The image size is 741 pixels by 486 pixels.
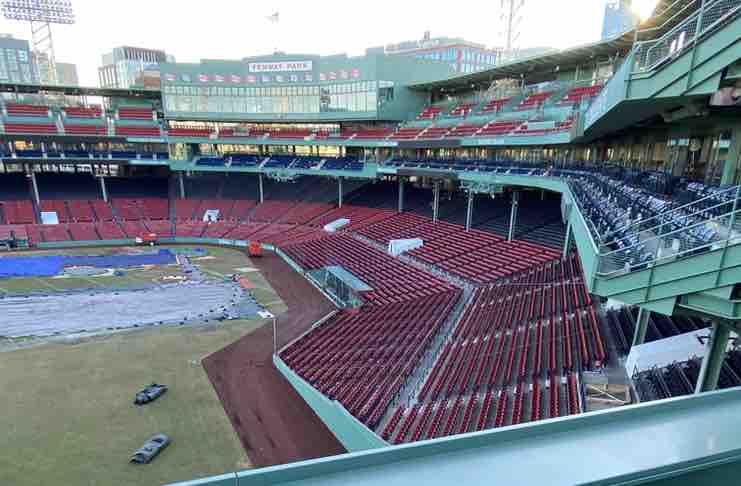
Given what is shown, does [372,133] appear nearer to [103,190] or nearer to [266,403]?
[103,190]

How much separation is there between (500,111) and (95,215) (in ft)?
143

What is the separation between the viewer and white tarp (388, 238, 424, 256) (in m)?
31.0

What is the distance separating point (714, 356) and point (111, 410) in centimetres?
1804

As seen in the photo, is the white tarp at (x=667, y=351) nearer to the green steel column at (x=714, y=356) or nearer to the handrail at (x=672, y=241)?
the green steel column at (x=714, y=356)

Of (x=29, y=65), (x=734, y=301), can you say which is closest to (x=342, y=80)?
(x=734, y=301)

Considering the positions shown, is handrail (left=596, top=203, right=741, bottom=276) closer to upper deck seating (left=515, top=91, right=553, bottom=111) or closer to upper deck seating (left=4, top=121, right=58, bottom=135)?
upper deck seating (left=515, top=91, right=553, bottom=111)

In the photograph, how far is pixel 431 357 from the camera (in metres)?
16.2

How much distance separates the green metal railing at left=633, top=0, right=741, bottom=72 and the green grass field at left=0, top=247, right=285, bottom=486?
1546 cm

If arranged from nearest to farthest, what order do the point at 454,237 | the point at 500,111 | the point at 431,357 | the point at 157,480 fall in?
1. the point at 157,480
2. the point at 431,357
3. the point at 454,237
4. the point at 500,111

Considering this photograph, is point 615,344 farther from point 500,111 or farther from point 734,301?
point 500,111

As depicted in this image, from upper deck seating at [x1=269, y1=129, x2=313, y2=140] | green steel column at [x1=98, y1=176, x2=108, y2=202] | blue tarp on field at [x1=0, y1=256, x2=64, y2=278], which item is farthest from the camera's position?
upper deck seating at [x1=269, y1=129, x2=313, y2=140]

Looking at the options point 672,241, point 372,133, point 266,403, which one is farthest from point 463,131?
point 672,241

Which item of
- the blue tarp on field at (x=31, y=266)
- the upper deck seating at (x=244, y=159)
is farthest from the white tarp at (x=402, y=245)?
the blue tarp on field at (x=31, y=266)

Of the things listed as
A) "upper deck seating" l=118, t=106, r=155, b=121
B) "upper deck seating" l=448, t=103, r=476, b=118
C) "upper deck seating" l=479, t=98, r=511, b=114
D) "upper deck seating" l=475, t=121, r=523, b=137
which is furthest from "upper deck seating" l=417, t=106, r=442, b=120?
"upper deck seating" l=118, t=106, r=155, b=121
